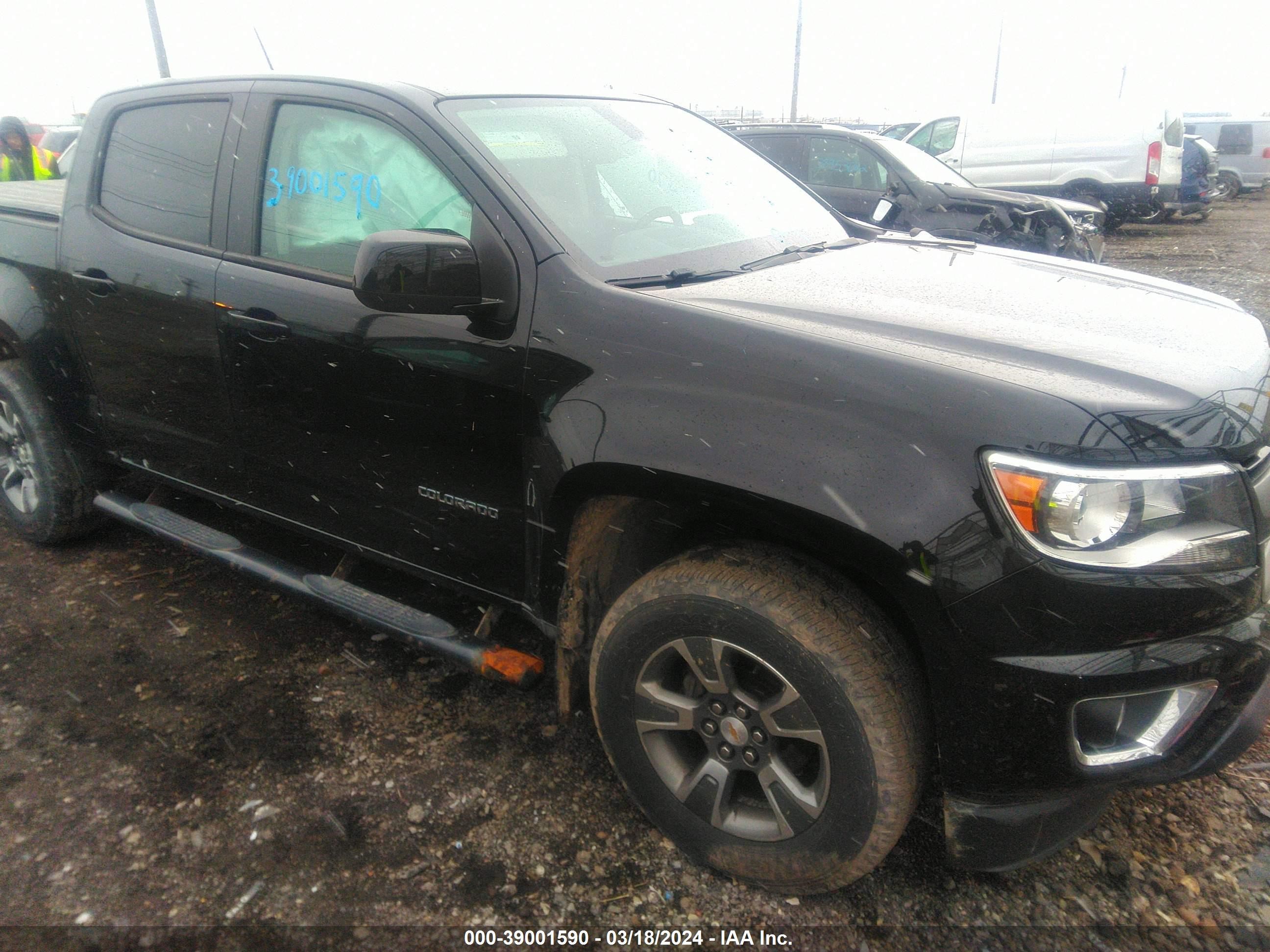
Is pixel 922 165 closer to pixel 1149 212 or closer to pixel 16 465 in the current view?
pixel 1149 212

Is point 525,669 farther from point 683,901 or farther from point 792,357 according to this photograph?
point 792,357

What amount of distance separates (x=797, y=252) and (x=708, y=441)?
1.13 meters

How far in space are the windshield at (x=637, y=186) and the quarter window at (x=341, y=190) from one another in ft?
0.57

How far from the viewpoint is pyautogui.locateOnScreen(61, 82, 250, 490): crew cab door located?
109 inches

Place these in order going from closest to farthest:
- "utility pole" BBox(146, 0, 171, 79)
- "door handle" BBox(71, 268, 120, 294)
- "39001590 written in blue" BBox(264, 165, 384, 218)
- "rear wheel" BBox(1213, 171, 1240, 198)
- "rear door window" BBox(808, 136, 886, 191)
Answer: "39001590 written in blue" BBox(264, 165, 384, 218), "door handle" BBox(71, 268, 120, 294), "rear door window" BBox(808, 136, 886, 191), "utility pole" BBox(146, 0, 171, 79), "rear wheel" BBox(1213, 171, 1240, 198)

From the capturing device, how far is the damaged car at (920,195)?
770 cm

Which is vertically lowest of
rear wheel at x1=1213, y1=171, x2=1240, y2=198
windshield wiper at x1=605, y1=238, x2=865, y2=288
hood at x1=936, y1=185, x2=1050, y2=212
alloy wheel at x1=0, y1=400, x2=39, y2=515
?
rear wheel at x1=1213, y1=171, x2=1240, y2=198

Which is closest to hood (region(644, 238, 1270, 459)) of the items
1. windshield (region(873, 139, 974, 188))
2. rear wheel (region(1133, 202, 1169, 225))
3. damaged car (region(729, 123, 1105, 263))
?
damaged car (region(729, 123, 1105, 263))

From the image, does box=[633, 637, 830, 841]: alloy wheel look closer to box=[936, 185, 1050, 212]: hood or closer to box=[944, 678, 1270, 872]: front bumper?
box=[944, 678, 1270, 872]: front bumper

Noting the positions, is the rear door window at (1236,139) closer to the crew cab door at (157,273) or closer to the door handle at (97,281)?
the crew cab door at (157,273)

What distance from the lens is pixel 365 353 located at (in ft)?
7.68

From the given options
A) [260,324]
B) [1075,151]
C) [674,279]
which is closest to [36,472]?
[260,324]

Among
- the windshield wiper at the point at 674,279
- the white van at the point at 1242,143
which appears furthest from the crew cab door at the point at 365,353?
the white van at the point at 1242,143

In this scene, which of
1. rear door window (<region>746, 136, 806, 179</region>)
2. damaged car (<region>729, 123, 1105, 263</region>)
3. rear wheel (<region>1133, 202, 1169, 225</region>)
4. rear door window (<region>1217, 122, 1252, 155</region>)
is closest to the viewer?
damaged car (<region>729, 123, 1105, 263</region>)
